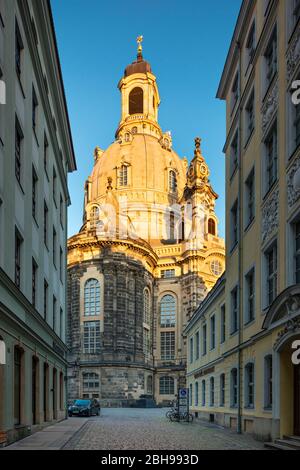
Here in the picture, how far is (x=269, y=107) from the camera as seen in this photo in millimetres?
18922

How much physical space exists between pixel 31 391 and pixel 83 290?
4885cm

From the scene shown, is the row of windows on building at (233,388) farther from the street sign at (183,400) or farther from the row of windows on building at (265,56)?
the row of windows on building at (265,56)

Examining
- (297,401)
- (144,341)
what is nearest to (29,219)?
(297,401)

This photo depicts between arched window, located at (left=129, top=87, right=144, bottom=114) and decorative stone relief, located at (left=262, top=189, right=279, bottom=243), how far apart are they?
260ft

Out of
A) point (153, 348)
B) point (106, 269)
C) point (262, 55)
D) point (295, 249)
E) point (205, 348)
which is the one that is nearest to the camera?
point (295, 249)

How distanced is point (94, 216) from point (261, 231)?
191 ft

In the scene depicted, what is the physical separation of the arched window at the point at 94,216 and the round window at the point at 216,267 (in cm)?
1640

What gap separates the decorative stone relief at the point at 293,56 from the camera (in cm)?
1599

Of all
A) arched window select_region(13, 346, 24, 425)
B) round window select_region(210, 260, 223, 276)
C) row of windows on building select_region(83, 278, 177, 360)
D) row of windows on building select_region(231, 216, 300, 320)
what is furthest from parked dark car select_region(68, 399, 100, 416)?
round window select_region(210, 260, 223, 276)

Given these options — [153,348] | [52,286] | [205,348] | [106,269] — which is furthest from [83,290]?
[52,286]

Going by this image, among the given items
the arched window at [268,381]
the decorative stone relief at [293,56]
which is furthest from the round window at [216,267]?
the decorative stone relief at [293,56]

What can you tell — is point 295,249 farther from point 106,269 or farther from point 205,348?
point 106,269

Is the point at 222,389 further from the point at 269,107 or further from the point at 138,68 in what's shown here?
the point at 138,68

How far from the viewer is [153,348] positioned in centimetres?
7512
